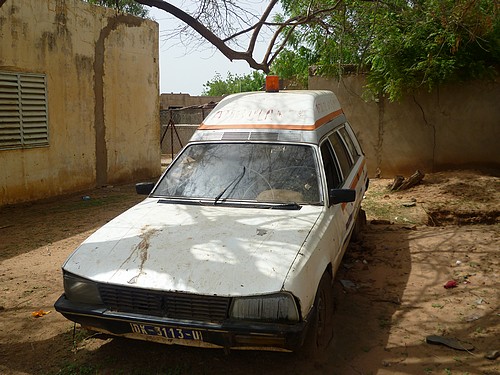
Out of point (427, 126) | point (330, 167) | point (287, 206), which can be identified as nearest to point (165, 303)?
point (287, 206)

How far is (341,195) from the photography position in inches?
161

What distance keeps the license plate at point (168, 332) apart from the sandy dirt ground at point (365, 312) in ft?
1.46

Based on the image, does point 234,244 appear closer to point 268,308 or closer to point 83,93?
point 268,308

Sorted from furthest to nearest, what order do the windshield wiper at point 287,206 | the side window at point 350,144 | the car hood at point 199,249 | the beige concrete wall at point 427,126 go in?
the beige concrete wall at point 427,126 < the side window at point 350,144 < the windshield wiper at point 287,206 < the car hood at point 199,249

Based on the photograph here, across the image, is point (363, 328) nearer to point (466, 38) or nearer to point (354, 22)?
point (354, 22)

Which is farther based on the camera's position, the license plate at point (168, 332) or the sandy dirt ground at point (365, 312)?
the sandy dirt ground at point (365, 312)

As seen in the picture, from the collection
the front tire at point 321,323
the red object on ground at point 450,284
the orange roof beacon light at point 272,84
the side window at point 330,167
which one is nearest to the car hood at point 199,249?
the front tire at point 321,323

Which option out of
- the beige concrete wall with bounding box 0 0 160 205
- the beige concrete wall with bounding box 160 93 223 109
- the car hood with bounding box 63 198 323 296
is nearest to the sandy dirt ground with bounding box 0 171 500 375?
the car hood with bounding box 63 198 323 296

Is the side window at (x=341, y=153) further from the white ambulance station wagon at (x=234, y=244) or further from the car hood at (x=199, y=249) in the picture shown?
the car hood at (x=199, y=249)

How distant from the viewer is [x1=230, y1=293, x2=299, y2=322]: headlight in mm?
3049

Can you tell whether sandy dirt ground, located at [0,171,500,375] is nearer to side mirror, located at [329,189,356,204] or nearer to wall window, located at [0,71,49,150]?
side mirror, located at [329,189,356,204]

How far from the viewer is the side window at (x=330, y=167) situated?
14.9ft

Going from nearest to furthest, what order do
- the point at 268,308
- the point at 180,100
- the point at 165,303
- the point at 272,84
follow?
the point at 268,308 → the point at 165,303 → the point at 272,84 → the point at 180,100

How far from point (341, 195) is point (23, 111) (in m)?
7.22
